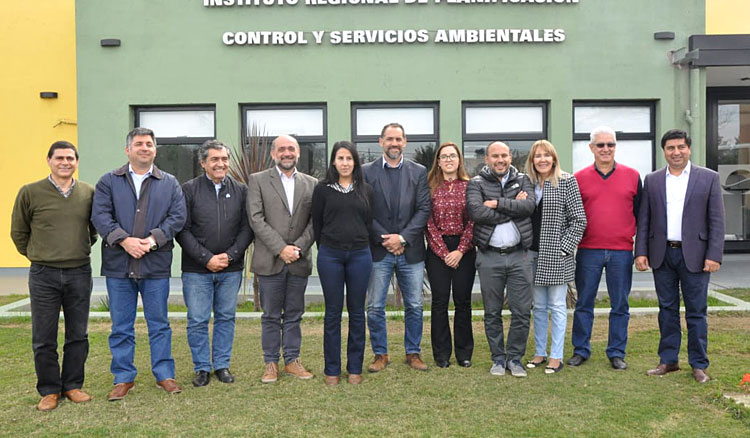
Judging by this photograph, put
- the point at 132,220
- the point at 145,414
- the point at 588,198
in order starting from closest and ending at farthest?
the point at 145,414, the point at 132,220, the point at 588,198

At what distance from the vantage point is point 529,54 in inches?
387

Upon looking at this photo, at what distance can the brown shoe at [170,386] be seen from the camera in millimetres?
4617

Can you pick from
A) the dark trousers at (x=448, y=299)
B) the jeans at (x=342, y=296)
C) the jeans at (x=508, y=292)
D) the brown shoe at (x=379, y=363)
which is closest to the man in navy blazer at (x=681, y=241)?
the jeans at (x=508, y=292)

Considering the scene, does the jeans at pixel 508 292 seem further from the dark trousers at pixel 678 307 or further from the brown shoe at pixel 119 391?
the brown shoe at pixel 119 391

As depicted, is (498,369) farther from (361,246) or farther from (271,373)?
(271,373)

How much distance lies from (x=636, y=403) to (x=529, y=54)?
683 centimetres

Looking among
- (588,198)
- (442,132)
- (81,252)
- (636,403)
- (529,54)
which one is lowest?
(636,403)

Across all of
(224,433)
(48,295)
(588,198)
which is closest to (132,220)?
(48,295)

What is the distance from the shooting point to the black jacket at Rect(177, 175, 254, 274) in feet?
15.6

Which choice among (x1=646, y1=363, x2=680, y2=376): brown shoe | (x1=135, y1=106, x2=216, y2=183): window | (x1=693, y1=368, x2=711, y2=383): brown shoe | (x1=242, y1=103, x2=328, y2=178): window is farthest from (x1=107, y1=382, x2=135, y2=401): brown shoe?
(x1=135, y1=106, x2=216, y2=183): window

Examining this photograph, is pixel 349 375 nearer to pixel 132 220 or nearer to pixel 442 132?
pixel 132 220

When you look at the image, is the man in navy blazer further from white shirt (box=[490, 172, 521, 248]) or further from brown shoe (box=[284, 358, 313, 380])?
brown shoe (box=[284, 358, 313, 380])

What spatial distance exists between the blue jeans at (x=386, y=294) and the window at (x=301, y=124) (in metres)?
5.07

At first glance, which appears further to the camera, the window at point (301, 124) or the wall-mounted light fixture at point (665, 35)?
the window at point (301, 124)
